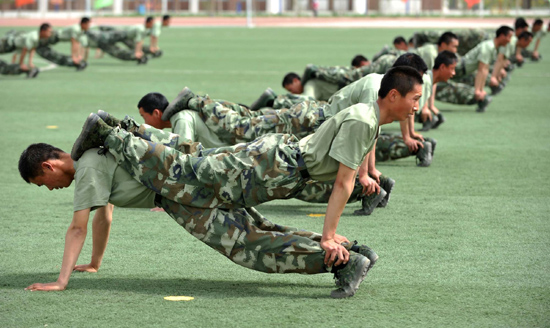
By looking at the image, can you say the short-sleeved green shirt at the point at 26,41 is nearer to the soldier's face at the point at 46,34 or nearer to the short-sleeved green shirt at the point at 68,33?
the soldier's face at the point at 46,34

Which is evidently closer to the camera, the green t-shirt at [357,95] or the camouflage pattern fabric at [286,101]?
the green t-shirt at [357,95]

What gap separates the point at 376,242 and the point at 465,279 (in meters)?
1.03

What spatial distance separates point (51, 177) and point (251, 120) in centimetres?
279

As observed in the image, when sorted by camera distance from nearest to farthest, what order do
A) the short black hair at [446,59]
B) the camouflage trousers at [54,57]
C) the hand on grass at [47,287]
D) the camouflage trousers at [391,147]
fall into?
the hand on grass at [47,287], the camouflage trousers at [391,147], the short black hair at [446,59], the camouflage trousers at [54,57]

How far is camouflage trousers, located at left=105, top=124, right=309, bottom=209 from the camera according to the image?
4.98m

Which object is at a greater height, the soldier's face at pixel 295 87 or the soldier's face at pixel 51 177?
the soldier's face at pixel 295 87

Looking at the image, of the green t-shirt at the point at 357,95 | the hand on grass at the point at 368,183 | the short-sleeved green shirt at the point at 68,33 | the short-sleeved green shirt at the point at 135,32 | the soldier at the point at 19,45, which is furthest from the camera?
the short-sleeved green shirt at the point at 135,32

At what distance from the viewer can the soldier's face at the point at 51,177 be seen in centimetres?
502

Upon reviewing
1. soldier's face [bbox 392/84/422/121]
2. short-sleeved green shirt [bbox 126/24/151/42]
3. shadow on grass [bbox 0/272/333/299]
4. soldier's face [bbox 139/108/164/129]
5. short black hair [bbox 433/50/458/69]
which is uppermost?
short-sleeved green shirt [bbox 126/24/151/42]

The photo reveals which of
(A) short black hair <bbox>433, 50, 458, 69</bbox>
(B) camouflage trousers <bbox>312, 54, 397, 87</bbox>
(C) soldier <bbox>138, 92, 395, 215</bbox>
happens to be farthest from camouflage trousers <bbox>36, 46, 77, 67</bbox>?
(C) soldier <bbox>138, 92, 395, 215</bbox>

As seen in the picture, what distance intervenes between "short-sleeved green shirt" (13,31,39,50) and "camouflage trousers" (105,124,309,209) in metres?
15.6

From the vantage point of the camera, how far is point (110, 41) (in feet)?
76.9

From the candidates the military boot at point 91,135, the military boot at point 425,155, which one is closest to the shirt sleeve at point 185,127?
the military boot at point 91,135

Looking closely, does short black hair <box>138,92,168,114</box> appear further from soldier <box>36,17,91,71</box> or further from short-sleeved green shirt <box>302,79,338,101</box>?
soldier <box>36,17,91,71</box>
